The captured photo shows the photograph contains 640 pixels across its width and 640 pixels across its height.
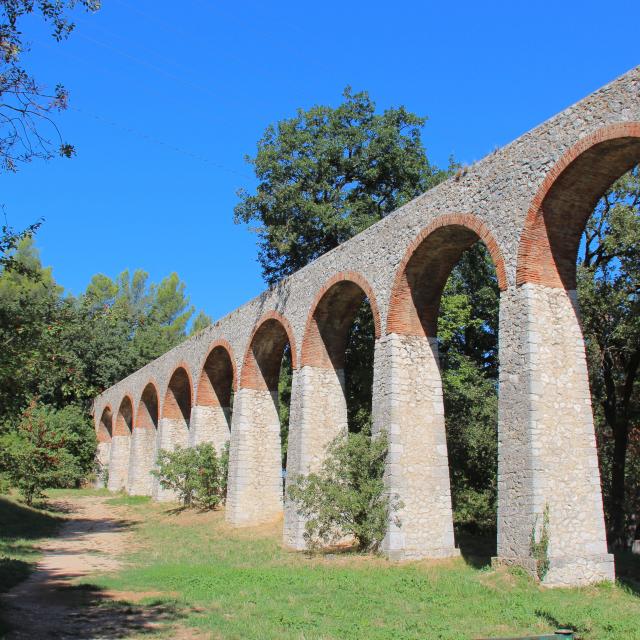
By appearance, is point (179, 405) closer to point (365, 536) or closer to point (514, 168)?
point (365, 536)

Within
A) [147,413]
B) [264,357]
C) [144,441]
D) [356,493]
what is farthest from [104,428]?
[356,493]

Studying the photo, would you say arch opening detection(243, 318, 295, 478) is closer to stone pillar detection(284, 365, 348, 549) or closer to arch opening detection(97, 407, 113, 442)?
stone pillar detection(284, 365, 348, 549)

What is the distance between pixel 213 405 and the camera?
2250 cm

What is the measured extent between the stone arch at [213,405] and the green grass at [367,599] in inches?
373

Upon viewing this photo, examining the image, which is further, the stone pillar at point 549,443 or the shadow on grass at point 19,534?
the shadow on grass at point 19,534

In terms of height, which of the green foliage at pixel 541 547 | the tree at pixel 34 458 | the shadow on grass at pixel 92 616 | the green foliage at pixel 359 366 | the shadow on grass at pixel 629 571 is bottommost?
the shadow on grass at pixel 92 616

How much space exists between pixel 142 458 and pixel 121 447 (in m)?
4.80

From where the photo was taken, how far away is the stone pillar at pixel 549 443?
29.9 ft

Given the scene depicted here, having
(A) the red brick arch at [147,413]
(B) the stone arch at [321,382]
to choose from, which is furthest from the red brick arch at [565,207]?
(A) the red brick arch at [147,413]

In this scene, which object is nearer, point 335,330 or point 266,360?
point 335,330

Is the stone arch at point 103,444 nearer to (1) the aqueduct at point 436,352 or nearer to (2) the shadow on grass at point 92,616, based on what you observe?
(1) the aqueduct at point 436,352

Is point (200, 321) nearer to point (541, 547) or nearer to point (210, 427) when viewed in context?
point (210, 427)

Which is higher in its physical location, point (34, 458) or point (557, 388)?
point (557, 388)

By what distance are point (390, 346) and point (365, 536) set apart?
3267 millimetres
